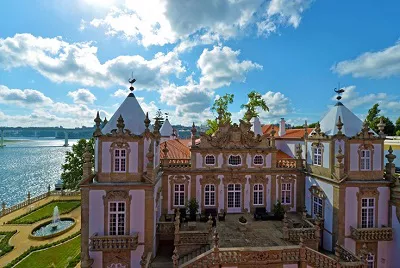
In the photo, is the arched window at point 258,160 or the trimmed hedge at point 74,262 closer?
the trimmed hedge at point 74,262

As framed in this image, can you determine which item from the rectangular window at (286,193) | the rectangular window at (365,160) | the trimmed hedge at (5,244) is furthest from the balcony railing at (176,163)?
the trimmed hedge at (5,244)

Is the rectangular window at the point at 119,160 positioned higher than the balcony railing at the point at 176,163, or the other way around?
the rectangular window at the point at 119,160

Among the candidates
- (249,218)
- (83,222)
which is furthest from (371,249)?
(83,222)

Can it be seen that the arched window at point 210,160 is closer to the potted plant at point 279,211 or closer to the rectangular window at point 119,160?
the potted plant at point 279,211

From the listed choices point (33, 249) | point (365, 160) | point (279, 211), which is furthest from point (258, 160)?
point (33, 249)

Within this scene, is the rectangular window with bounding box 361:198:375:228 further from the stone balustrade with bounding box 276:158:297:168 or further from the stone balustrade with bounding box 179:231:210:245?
the stone balustrade with bounding box 179:231:210:245

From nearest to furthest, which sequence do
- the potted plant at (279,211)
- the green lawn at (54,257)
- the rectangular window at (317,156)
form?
the green lawn at (54,257) → the rectangular window at (317,156) → the potted plant at (279,211)
